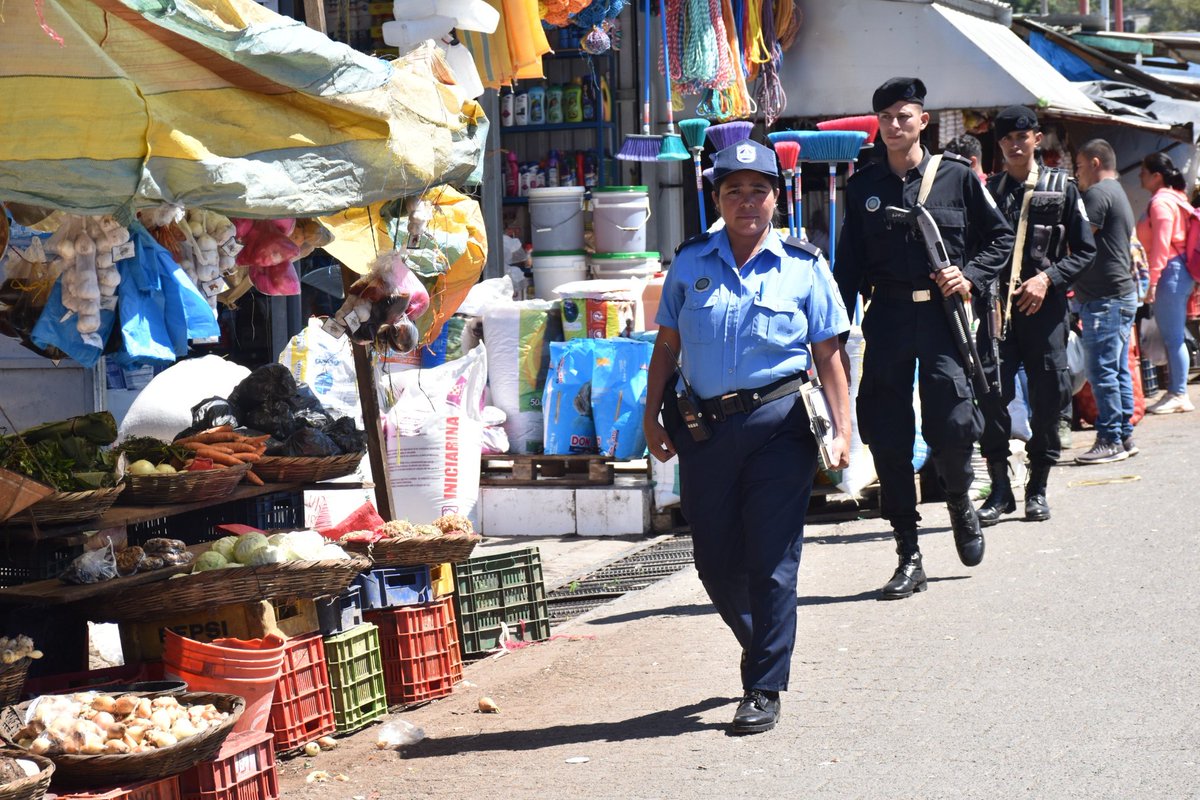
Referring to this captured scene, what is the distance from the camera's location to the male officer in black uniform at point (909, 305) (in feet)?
24.7

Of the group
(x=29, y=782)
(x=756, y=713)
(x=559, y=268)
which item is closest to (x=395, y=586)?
(x=756, y=713)

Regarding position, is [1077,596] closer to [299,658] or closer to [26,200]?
[299,658]

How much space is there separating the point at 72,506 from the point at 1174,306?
468 inches

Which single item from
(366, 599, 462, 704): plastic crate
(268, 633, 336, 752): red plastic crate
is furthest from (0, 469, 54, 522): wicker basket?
(366, 599, 462, 704): plastic crate

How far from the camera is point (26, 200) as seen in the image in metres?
4.63

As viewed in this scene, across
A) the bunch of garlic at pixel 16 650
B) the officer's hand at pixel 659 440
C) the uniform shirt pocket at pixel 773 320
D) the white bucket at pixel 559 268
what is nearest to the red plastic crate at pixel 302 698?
the bunch of garlic at pixel 16 650

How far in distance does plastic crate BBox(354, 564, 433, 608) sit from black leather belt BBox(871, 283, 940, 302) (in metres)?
2.74

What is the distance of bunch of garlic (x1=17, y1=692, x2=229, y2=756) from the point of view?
4.58 metres

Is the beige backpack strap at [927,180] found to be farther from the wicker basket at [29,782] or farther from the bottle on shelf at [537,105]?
the bottle on shelf at [537,105]

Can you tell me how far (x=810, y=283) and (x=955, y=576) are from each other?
9.53 ft

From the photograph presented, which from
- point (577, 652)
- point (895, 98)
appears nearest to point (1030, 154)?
point (895, 98)

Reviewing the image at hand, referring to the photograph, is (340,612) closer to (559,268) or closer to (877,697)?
(877,697)

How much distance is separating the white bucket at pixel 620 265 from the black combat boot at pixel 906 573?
5.79m

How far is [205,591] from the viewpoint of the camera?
555 cm
